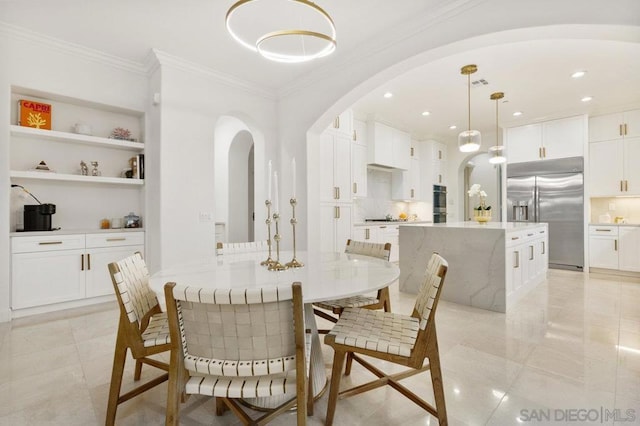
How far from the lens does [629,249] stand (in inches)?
199

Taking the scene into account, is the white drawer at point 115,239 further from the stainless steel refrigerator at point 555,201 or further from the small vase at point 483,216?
the stainless steel refrigerator at point 555,201

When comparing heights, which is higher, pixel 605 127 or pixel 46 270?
pixel 605 127

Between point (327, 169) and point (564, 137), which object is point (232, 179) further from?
point (564, 137)

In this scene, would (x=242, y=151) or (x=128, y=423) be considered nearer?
(x=128, y=423)

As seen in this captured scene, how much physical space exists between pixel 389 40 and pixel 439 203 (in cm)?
518

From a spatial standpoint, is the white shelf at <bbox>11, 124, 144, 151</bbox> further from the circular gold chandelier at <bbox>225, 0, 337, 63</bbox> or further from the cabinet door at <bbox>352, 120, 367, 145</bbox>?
the cabinet door at <bbox>352, 120, 367, 145</bbox>

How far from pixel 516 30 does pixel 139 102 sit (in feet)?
13.2

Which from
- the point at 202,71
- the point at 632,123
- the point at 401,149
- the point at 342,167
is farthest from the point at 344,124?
the point at 632,123

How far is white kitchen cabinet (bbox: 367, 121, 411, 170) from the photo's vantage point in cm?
620

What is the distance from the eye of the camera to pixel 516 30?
244cm

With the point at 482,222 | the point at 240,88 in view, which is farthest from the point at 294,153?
the point at 482,222

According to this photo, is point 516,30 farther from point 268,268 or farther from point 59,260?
point 59,260

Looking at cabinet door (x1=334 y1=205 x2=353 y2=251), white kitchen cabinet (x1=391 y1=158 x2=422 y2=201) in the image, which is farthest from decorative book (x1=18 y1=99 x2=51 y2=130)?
white kitchen cabinet (x1=391 y1=158 x2=422 y2=201)

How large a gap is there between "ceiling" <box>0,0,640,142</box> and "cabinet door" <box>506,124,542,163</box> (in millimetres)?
405
